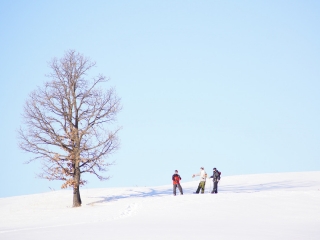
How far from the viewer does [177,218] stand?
69.3 ft

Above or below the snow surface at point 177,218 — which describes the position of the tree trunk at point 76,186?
above

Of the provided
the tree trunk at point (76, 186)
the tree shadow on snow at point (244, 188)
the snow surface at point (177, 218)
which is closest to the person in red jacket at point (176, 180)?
the snow surface at point (177, 218)

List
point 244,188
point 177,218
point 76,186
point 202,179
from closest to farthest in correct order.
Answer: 1. point 177,218
2. point 76,186
3. point 202,179
4. point 244,188

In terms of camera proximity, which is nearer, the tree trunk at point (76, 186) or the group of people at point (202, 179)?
the tree trunk at point (76, 186)

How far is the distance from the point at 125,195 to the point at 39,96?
35.5 feet

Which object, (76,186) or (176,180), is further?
(176,180)

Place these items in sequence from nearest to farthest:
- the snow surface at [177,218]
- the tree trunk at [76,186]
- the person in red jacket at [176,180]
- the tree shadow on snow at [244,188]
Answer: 1. the snow surface at [177,218]
2. the tree trunk at [76,186]
3. the person in red jacket at [176,180]
4. the tree shadow on snow at [244,188]

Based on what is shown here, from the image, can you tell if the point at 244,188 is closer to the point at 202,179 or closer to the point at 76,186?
the point at 202,179

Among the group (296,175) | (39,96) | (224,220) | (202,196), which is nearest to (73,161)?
(39,96)

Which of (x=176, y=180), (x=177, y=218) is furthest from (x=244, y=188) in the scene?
(x=177, y=218)

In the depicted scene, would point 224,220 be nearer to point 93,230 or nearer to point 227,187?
point 93,230

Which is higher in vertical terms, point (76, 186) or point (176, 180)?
point (176, 180)

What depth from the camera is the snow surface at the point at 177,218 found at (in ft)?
51.3

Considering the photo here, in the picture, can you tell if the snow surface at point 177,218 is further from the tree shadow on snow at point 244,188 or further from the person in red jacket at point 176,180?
the person in red jacket at point 176,180
